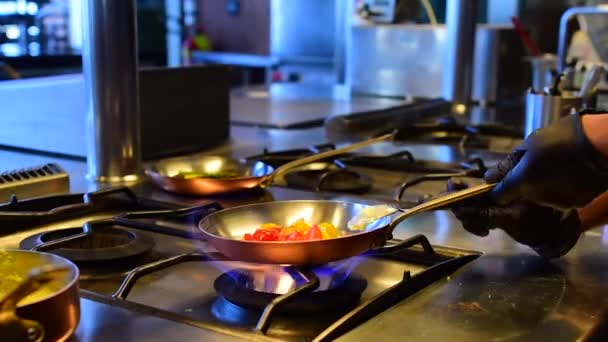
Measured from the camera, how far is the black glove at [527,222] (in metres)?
0.70

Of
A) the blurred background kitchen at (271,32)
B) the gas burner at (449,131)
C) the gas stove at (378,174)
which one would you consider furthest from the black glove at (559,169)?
the blurred background kitchen at (271,32)

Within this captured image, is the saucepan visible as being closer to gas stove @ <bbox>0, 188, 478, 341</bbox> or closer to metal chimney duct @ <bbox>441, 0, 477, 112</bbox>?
gas stove @ <bbox>0, 188, 478, 341</bbox>

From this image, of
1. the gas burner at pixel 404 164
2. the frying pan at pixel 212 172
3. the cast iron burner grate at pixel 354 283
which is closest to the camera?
the cast iron burner grate at pixel 354 283

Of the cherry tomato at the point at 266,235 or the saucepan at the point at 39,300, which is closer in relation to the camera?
the saucepan at the point at 39,300

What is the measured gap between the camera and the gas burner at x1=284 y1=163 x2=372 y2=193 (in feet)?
3.30

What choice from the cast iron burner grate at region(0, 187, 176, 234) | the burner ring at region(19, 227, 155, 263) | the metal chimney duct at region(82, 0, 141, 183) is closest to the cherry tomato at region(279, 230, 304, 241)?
the burner ring at region(19, 227, 155, 263)

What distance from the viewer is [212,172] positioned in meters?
1.02

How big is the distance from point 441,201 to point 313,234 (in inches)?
4.8

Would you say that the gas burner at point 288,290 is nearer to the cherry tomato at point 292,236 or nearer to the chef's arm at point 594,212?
the cherry tomato at point 292,236

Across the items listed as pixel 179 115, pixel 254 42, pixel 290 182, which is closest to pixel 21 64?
pixel 254 42

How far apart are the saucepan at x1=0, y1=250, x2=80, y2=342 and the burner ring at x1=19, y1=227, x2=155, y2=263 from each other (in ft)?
0.48

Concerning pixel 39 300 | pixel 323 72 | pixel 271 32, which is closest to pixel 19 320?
pixel 39 300

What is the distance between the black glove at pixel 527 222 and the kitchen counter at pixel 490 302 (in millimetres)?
21

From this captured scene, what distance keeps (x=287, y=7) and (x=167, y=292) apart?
319 cm
